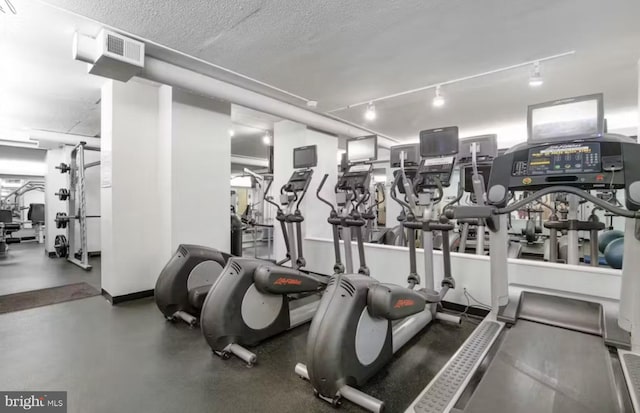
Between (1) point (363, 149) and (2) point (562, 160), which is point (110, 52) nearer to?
(1) point (363, 149)

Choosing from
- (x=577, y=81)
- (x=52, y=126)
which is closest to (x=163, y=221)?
(x=52, y=126)

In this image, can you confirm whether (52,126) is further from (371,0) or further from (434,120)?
(434,120)

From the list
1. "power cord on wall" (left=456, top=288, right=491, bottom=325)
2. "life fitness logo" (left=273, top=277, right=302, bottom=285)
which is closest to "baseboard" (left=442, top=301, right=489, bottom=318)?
"power cord on wall" (left=456, top=288, right=491, bottom=325)

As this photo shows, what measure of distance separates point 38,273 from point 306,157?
5.27 m

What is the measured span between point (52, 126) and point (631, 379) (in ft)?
29.0

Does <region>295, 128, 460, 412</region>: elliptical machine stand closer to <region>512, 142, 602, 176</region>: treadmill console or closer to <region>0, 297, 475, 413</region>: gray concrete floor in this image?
<region>0, 297, 475, 413</region>: gray concrete floor

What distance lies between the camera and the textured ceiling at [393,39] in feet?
7.70

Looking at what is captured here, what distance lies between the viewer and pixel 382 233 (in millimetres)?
5816

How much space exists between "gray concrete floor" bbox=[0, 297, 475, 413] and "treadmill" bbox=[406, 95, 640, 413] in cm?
41

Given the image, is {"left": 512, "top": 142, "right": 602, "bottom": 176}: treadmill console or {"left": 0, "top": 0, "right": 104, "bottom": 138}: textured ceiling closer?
{"left": 512, "top": 142, "right": 602, "bottom": 176}: treadmill console

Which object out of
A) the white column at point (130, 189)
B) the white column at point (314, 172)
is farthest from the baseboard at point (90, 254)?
the white column at point (314, 172)

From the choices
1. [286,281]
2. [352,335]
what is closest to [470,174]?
[286,281]

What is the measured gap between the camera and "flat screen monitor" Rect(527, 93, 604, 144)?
192 cm

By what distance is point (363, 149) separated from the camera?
3.86 m
